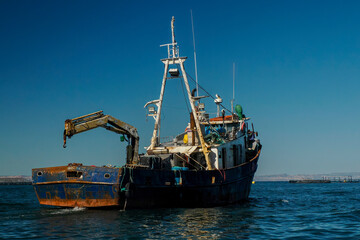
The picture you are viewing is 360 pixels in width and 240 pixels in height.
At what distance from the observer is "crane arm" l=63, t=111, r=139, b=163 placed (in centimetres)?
1972

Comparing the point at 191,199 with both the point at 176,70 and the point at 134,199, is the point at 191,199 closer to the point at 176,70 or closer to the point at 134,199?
the point at 134,199

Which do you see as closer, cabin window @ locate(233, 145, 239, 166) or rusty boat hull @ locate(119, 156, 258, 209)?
rusty boat hull @ locate(119, 156, 258, 209)

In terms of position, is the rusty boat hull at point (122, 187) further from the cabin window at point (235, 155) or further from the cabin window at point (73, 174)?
the cabin window at point (235, 155)

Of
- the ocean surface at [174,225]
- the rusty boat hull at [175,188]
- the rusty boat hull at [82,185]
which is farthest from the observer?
the rusty boat hull at [175,188]

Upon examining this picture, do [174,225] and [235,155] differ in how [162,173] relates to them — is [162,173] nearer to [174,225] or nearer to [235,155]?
[174,225]

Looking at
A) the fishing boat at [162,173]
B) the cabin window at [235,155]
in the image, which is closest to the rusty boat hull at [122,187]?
the fishing boat at [162,173]

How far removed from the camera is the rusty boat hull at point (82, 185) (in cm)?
1872

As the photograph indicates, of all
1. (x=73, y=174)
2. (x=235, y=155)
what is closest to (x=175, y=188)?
(x=73, y=174)

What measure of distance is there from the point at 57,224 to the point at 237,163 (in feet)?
51.5

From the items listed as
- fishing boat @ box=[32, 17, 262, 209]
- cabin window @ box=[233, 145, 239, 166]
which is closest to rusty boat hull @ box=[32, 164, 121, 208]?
fishing boat @ box=[32, 17, 262, 209]

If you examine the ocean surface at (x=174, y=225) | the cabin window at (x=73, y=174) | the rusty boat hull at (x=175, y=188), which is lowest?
the ocean surface at (x=174, y=225)

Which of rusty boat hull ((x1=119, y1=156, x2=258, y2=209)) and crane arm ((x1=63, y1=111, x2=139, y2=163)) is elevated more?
crane arm ((x1=63, y1=111, x2=139, y2=163))

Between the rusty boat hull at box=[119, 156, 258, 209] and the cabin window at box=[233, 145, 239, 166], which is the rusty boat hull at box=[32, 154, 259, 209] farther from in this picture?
the cabin window at box=[233, 145, 239, 166]

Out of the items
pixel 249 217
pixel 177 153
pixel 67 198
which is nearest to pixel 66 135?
pixel 67 198
